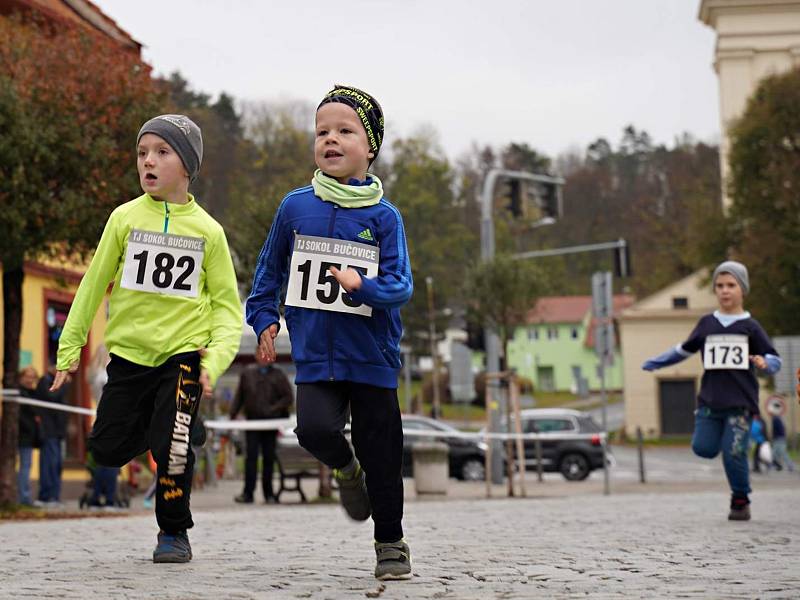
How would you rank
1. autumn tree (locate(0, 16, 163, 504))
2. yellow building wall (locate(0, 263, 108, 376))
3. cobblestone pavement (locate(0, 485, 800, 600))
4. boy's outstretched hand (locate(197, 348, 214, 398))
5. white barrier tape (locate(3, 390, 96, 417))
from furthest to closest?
yellow building wall (locate(0, 263, 108, 376)) < white barrier tape (locate(3, 390, 96, 417)) < autumn tree (locate(0, 16, 163, 504)) < boy's outstretched hand (locate(197, 348, 214, 398)) < cobblestone pavement (locate(0, 485, 800, 600))

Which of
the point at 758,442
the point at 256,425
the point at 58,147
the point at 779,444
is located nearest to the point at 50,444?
the point at 256,425

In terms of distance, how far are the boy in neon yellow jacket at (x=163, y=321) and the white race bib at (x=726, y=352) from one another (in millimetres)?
4919

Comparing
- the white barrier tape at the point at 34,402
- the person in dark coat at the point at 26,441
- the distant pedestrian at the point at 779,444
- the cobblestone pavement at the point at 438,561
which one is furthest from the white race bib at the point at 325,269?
the distant pedestrian at the point at 779,444

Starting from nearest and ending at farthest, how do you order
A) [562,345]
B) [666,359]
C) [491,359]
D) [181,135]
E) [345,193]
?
[345,193] → [181,135] → [666,359] → [491,359] → [562,345]

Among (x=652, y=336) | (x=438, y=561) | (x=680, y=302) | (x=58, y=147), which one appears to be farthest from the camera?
(x=652, y=336)

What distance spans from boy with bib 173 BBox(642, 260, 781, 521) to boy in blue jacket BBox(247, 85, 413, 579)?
5.05m

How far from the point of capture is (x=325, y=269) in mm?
6312

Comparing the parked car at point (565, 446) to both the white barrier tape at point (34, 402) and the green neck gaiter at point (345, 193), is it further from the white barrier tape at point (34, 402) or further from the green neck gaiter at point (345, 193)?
the green neck gaiter at point (345, 193)

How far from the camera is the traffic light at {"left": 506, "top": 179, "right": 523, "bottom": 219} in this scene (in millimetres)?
29750

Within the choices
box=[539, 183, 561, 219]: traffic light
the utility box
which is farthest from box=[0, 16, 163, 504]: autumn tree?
box=[539, 183, 561, 219]: traffic light

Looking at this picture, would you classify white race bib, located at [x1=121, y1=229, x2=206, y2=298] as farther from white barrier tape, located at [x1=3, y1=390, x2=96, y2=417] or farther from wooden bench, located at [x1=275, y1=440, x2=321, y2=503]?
wooden bench, located at [x1=275, y1=440, x2=321, y2=503]

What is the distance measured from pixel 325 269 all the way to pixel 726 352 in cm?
548

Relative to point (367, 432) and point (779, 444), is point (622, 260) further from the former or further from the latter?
point (367, 432)

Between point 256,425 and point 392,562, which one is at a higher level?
point 256,425
